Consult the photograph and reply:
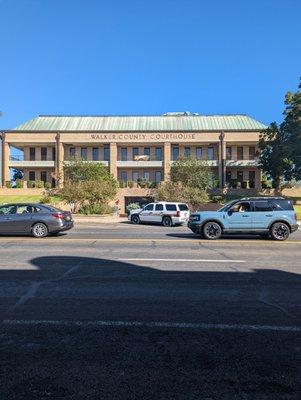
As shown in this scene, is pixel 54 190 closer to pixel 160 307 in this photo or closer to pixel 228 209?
pixel 228 209

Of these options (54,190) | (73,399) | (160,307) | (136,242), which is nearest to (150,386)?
(73,399)

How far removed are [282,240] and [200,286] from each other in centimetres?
981

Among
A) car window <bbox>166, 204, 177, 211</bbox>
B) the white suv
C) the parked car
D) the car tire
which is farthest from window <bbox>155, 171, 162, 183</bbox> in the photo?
the parked car

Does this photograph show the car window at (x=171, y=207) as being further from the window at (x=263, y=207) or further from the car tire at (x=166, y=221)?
the window at (x=263, y=207)

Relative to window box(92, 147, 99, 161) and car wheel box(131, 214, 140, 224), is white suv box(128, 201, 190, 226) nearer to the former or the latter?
car wheel box(131, 214, 140, 224)

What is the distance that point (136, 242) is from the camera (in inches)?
599

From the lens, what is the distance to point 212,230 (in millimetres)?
17281

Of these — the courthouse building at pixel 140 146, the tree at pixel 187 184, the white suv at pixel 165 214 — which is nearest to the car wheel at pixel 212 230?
the white suv at pixel 165 214

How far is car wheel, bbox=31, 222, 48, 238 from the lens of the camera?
58.0 ft

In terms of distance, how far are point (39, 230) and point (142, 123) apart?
46468mm

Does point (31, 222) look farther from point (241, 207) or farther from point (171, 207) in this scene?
point (171, 207)

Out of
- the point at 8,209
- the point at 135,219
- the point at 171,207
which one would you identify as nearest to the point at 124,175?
the point at 135,219

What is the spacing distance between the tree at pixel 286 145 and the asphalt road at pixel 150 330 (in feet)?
115

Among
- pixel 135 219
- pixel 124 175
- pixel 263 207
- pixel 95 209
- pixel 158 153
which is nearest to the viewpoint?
pixel 263 207
